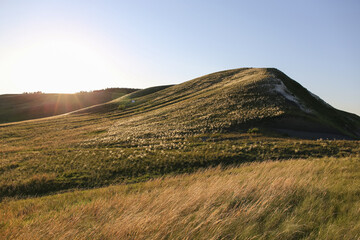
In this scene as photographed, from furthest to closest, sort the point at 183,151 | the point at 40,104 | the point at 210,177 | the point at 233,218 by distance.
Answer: the point at 40,104 → the point at 183,151 → the point at 210,177 → the point at 233,218

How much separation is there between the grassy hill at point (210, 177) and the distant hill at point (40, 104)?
61.7 meters

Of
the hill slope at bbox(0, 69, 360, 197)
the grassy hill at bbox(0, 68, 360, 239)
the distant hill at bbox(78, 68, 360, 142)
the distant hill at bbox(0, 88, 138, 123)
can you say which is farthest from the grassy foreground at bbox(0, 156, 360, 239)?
the distant hill at bbox(0, 88, 138, 123)

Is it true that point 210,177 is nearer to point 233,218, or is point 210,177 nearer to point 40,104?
point 233,218

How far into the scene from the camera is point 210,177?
9.19 meters

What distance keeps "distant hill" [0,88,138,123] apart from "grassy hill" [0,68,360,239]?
6172 centimetres


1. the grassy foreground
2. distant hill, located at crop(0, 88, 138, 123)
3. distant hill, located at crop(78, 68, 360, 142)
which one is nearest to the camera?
the grassy foreground

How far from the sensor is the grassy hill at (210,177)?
3.91m

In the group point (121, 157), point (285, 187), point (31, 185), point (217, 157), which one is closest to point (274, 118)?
point (217, 157)

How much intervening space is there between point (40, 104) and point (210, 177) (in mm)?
129794

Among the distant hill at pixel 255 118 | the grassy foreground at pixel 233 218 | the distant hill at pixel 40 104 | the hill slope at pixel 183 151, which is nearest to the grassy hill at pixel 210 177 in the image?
the grassy foreground at pixel 233 218

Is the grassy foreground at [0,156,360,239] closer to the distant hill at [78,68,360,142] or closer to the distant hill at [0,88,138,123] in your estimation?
the distant hill at [78,68,360,142]

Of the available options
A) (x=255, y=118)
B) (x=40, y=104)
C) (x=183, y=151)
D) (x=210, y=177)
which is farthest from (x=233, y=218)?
(x=40, y=104)

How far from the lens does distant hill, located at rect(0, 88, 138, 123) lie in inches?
3750

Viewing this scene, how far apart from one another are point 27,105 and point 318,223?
13777 cm
